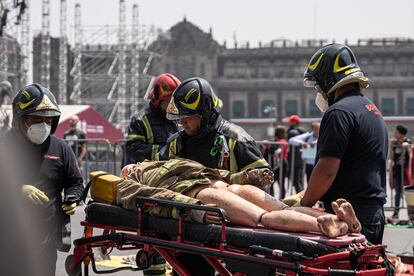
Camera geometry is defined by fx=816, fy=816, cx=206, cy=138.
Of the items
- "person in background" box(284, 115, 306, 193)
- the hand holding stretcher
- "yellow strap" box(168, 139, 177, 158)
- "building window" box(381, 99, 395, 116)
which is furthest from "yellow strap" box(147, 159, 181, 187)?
"building window" box(381, 99, 395, 116)

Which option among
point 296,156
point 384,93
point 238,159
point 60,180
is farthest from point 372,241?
point 384,93

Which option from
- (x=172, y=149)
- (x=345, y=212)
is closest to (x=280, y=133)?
(x=172, y=149)

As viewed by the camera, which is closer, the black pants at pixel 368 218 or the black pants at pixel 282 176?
the black pants at pixel 368 218

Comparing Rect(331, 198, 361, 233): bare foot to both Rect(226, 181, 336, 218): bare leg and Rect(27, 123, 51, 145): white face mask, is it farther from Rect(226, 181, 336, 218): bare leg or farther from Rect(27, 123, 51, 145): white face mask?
Rect(27, 123, 51, 145): white face mask

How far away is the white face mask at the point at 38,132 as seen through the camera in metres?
5.17

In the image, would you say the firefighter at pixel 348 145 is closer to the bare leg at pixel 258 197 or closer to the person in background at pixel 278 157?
the bare leg at pixel 258 197

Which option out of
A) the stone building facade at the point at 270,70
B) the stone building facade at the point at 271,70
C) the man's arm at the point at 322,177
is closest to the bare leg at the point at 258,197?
the man's arm at the point at 322,177

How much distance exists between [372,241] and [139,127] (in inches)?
114

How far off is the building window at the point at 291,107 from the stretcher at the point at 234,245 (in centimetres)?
10285

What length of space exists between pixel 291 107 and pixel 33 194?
104 meters

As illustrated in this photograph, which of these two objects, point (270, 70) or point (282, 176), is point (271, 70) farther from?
point (282, 176)

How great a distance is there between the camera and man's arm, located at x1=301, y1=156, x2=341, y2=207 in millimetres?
4348

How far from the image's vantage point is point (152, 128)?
268 inches

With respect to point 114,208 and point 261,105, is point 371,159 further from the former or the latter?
point 261,105
